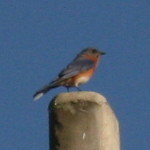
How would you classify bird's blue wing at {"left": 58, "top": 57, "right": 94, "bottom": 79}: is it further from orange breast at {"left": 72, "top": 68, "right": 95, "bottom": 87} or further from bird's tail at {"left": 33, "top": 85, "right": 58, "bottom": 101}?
bird's tail at {"left": 33, "top": 85, "right": 58, "bottom": 101}

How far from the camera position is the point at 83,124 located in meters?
Result: 5.45

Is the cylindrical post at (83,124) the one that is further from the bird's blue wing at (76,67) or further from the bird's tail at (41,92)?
the bird's blue wing at (76,67)

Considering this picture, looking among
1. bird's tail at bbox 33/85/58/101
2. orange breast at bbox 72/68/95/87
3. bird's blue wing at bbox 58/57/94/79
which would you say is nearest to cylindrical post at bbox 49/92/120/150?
bird's tail at bbox 33/85/58/101

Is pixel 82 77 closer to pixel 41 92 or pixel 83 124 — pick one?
pixel 41 92

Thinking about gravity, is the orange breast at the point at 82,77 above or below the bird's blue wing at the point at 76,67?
below

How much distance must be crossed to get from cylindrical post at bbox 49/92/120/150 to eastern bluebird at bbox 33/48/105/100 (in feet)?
11.9

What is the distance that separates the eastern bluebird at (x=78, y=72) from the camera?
1039 cm

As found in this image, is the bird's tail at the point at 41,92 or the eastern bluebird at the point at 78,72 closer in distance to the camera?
the bird's tail at the point at 41,92

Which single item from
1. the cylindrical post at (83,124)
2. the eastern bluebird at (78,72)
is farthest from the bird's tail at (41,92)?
the cylindrical post at (83,124)

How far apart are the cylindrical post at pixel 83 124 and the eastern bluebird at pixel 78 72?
3639 millimetres

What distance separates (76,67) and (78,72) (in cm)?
23

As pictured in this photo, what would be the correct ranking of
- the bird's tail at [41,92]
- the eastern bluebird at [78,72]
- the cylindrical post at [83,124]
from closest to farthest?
the cylindrical post at [83,124] → the bird's tail at [41,92] → the eastern bluebird at [78,72]

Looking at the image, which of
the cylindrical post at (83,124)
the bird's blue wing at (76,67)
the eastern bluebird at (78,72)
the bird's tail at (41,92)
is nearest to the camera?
the cylindrical post at (83,124)

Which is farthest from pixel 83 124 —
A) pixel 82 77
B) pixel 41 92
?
pixel 82 77
